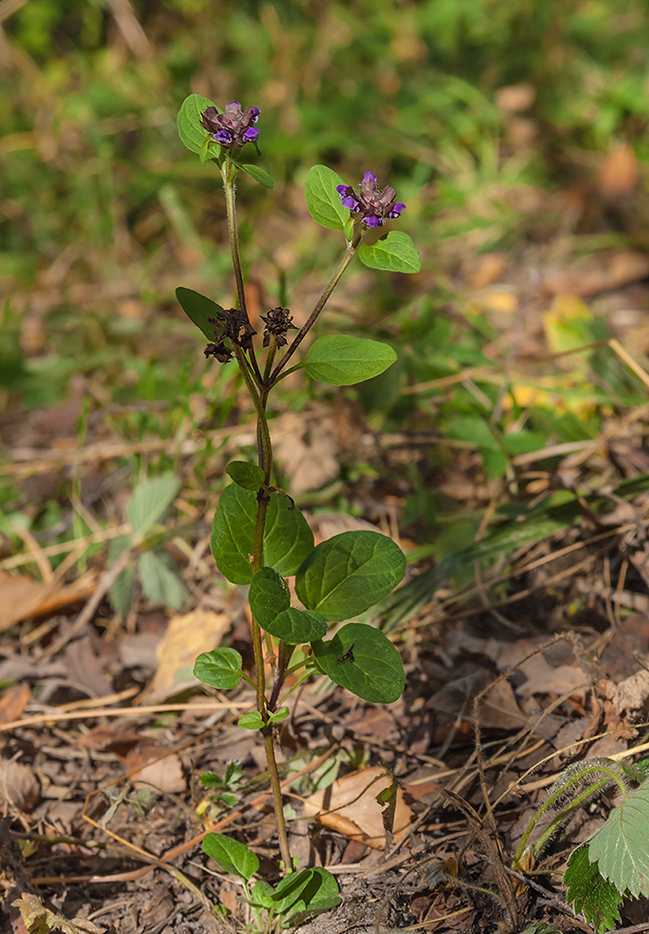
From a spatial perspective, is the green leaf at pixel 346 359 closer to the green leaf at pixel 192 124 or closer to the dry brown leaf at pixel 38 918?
the green leaf at pixel 192 124

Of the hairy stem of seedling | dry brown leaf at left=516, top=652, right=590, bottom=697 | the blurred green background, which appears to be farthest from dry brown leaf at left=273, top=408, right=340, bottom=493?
the hairy stem of seedling

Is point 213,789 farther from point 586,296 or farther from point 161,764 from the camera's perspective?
point 586,296

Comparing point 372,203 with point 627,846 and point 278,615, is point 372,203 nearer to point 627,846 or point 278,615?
point 278,615

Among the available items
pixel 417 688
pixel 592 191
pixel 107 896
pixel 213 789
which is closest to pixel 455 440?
pixel 417 688

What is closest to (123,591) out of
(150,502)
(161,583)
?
(161,583)

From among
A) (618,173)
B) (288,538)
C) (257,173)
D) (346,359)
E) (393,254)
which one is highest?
(618,173)
